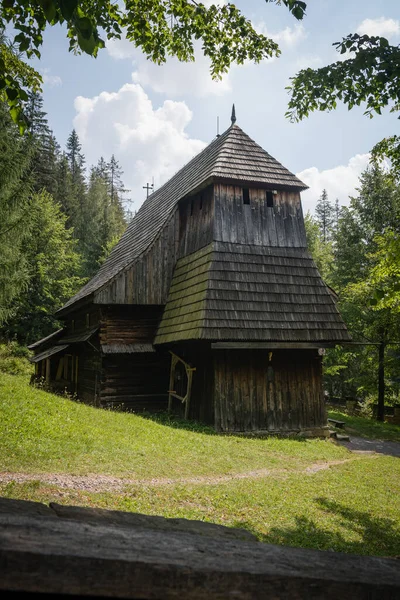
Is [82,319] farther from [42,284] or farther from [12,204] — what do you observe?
[42,284]

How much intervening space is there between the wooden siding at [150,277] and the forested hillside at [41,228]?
19.9 ft

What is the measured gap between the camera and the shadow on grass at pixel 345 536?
18.9 ft

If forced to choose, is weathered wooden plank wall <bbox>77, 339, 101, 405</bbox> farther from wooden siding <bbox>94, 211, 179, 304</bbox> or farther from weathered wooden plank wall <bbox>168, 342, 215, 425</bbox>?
weathered wooden plank wall <bbox>168, 342, 215, 425</bbox>

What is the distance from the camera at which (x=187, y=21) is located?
6.47 meters

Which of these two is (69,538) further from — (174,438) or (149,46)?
(174,438)

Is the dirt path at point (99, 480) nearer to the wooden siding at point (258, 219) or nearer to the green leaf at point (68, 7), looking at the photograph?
the green leaf at point (68, 7)

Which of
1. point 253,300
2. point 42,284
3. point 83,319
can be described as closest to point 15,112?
point 253,300

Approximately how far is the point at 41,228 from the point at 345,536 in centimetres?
3298

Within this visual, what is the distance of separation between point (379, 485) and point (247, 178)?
11.4 metres

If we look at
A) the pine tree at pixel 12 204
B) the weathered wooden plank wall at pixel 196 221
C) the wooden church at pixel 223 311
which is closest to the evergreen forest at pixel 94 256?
the pine tree at pixel 12 204

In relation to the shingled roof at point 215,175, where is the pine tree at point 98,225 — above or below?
above

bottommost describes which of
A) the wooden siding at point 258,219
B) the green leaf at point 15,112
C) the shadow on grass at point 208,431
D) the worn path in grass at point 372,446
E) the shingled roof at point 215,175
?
the worn path in grass at point 372,446

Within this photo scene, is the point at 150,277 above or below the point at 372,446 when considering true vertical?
above

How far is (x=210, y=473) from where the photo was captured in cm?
929
